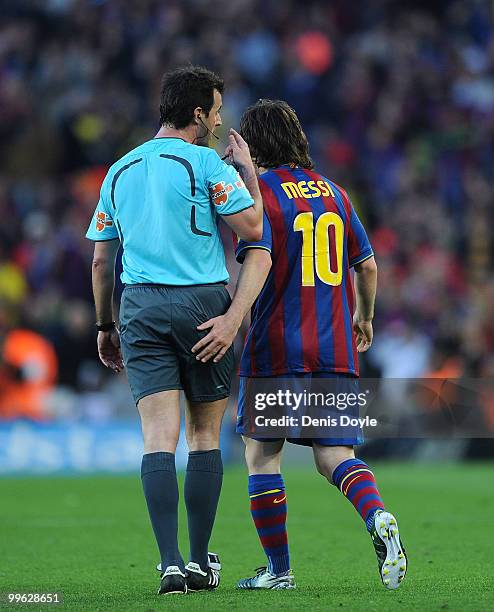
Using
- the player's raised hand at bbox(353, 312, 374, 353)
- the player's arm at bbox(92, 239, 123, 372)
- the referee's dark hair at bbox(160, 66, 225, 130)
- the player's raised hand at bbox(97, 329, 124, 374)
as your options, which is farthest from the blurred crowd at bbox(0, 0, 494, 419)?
the referee's dark hair at bbox(160, 66, 225, 130)

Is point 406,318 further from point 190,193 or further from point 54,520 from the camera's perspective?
point 190,193

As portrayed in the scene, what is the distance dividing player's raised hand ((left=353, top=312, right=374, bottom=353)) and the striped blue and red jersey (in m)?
0.31

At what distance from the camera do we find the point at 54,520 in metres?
8.67

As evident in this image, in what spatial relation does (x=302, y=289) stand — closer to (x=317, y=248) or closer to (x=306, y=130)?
(x=317, y=248)

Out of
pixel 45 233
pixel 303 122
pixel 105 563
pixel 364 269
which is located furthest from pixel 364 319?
pixel 303 122

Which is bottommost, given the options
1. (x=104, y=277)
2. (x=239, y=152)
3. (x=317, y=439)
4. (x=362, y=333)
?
(x=317, y=439)

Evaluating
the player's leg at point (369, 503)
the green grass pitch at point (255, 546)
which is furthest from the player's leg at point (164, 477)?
the player's leg at point (369, 503)

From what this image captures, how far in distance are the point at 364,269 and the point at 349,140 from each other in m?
11.7

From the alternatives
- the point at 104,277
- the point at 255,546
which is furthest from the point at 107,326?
the point at 255,546

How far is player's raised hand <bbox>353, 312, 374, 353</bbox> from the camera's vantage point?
225 inches

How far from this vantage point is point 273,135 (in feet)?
18.0

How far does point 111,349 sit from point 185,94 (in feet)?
3.67
